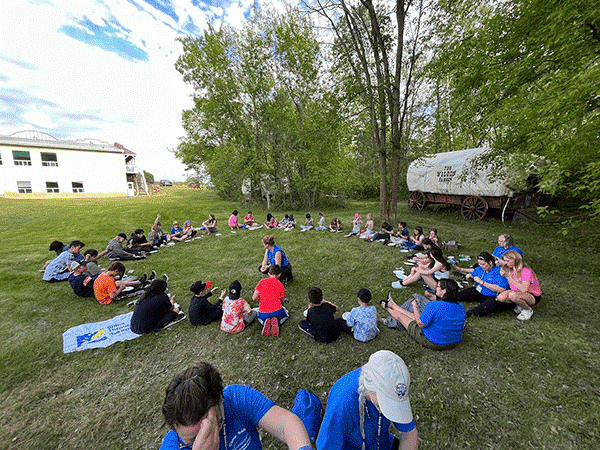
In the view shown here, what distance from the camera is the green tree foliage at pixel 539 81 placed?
3820 millimetres

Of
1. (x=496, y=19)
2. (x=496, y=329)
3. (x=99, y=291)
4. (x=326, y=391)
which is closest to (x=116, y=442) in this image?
(x=326, y=391)

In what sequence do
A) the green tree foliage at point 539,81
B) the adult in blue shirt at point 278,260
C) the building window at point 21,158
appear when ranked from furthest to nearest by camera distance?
the building window at point 21,158, the adult in blue shirt at point 278,260, the green tree foliage at point 539,81

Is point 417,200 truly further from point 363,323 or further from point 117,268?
point 117,268

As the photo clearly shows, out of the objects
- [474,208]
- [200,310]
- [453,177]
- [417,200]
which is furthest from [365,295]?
[417,200]

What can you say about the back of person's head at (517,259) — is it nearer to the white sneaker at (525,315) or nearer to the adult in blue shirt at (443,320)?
the white sneaker at (525,315)

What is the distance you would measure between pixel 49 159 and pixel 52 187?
126 inches

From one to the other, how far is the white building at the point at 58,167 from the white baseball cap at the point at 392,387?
37935 millimetres

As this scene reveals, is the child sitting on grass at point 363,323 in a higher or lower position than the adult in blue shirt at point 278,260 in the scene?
lower

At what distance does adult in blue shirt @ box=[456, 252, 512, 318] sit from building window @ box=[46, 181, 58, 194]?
3937 centimetres

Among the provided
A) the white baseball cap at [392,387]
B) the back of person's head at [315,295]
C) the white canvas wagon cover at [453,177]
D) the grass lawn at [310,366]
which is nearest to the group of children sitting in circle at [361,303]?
the back of person's head at [315,295]

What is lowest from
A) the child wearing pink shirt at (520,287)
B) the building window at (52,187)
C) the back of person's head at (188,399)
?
the child wearing pink shirt at (520,287)

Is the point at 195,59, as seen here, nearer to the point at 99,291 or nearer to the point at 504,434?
the point at 99,291

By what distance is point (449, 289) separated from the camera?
3.38 meters

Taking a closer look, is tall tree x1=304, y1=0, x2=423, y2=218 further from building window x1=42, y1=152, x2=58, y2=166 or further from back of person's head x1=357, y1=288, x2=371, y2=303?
building window x1=42, y1=152, x2=58, y2=166
